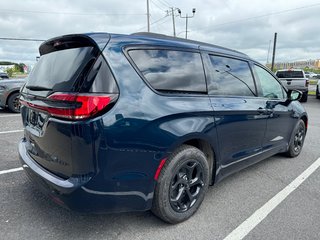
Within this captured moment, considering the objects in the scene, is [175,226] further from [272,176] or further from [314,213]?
[272,176]

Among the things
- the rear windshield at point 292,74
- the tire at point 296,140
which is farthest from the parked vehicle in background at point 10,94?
the rear windshield at point 292,74

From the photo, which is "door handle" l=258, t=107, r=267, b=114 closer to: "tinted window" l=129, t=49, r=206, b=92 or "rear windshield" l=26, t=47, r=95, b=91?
"tinted window" l=129, t=49, r=206, b=92

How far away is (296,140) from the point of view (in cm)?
479

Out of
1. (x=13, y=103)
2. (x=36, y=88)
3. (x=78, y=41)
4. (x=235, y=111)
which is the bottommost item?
(x=13, y=103)

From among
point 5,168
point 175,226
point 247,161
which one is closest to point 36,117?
point 175,226

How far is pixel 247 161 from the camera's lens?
346 cm

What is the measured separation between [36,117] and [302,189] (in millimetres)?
3266

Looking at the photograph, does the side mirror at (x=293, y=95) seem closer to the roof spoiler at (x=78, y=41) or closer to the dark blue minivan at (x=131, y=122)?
the dark blue minivan at (x=131, y=122)

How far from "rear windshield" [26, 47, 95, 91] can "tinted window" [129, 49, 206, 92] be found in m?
0.40

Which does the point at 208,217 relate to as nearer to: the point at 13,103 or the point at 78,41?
the point at 78,41

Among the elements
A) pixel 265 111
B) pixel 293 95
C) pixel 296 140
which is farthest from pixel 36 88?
pixel 296 140

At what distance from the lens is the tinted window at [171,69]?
2357 mm

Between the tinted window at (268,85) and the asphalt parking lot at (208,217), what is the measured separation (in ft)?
3.99

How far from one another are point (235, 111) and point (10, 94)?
7.87 meters
